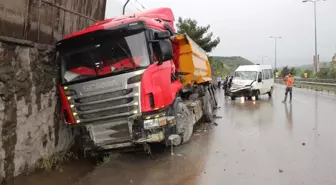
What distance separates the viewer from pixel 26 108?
6.23 m

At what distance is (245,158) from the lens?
22.5 feet

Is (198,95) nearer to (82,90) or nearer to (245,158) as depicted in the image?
(245,158)

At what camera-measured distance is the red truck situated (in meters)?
6.36

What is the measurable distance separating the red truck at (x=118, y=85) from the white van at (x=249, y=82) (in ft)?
47.1

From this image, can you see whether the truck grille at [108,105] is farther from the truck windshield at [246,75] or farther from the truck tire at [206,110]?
the truck windshield at [246,75]

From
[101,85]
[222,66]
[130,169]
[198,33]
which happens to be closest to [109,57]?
[101,85]

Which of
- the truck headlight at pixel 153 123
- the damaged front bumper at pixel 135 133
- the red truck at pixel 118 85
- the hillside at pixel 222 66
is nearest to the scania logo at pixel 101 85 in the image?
the red truck at pixel 118 85

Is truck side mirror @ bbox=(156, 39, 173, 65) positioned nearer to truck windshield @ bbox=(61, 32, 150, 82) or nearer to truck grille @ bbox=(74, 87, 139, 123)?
truck windshield @ bbox=(61, 32, 150, 82)

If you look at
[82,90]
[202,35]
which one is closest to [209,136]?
[82,90]

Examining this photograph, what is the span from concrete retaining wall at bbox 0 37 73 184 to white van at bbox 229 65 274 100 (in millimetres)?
14815

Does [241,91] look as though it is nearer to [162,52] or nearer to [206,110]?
[206,110]

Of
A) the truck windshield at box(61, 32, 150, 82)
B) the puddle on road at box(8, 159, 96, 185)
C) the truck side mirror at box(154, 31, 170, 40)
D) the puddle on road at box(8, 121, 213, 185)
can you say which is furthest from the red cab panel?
the puddle on road at box(8, 159, 96, 185)

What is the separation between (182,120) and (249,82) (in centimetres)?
1345

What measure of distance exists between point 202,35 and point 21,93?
1375 inches
